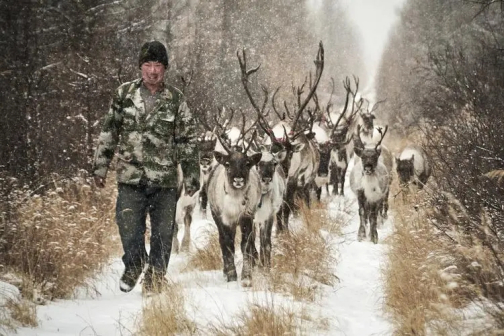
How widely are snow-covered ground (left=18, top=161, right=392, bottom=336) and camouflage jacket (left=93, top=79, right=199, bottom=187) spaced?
918 millimetres

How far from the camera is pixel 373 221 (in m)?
9.14

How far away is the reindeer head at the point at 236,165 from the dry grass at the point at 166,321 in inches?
76.8

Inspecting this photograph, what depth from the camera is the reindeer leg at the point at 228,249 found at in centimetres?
596

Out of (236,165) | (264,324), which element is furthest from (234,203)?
(264,324)

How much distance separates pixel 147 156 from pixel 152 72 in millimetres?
681

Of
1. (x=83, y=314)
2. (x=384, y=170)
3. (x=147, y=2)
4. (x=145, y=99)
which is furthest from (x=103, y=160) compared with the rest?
(x=147, y=2)

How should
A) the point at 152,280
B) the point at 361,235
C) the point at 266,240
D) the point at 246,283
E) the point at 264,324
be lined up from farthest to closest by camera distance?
the point at 361,235 → the point at 266,240 → the point at 246,283 → the point at 152,280 → the point at 264,324

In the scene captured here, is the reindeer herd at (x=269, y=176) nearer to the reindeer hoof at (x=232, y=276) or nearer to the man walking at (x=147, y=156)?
the reindeer hoof at (x=232, y=276)

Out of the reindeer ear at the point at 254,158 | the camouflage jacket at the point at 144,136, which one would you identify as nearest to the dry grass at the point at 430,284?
the reindeer ear at the point at 254,158

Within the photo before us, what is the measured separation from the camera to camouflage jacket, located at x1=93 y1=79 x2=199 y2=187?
493cm

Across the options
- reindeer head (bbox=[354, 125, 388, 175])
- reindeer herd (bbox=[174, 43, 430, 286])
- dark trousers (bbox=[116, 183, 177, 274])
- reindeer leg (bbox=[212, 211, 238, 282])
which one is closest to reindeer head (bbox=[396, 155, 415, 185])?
reindeer herd (bbox=[174, 43, 430, 286])

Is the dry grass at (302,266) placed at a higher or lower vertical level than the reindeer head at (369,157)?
lower

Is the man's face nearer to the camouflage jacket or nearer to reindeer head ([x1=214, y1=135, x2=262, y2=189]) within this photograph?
the camouflage jacket

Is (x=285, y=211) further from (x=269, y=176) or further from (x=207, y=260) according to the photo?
(x=207, y=260)
